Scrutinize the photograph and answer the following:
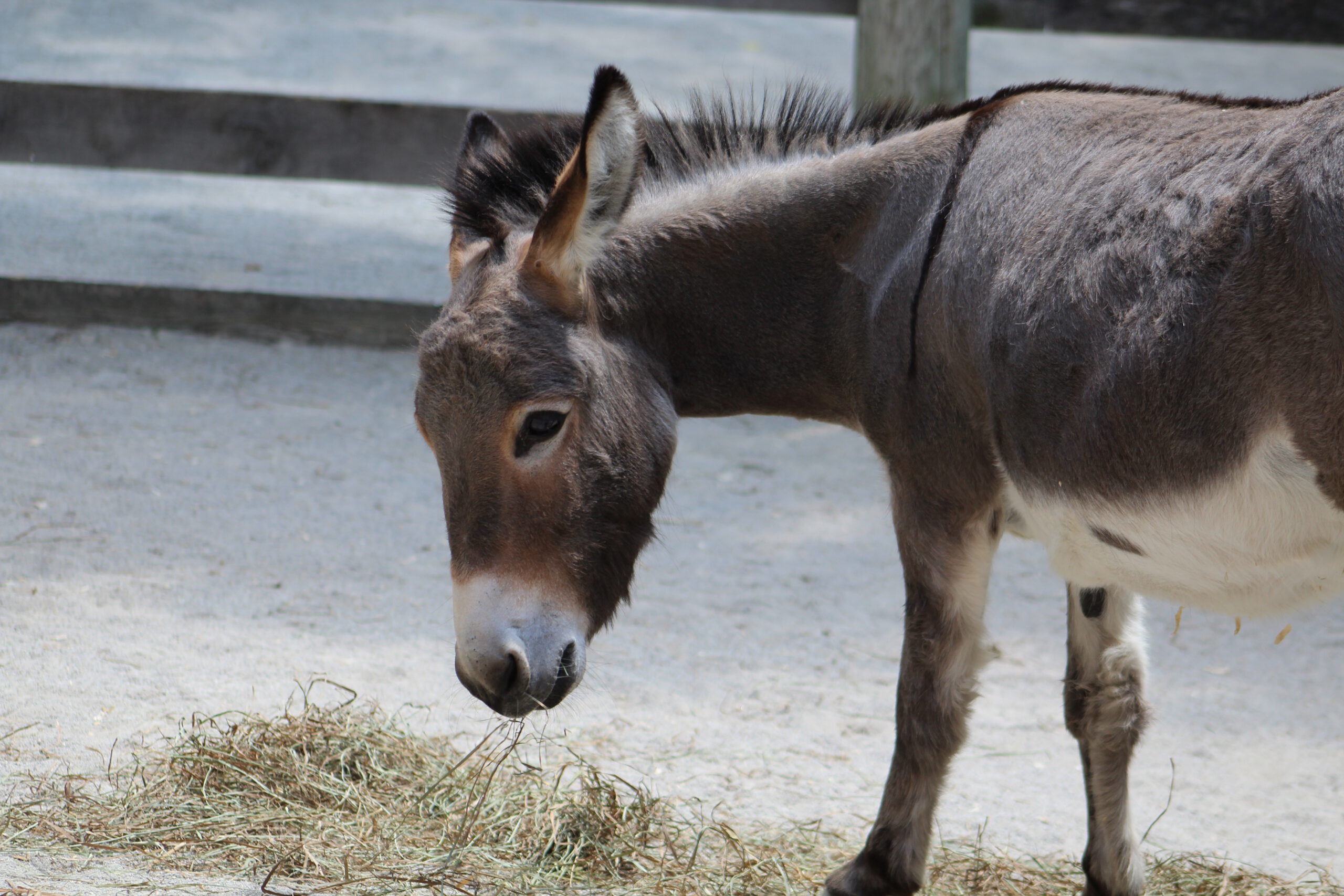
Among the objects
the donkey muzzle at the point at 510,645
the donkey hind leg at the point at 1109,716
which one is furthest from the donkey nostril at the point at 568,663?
the donkey hind leg at the point at 1109,716

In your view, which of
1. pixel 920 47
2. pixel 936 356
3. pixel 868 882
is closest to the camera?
pixel 936 356

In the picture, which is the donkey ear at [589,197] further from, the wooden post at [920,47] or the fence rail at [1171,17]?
the fence rail at [1171,17]

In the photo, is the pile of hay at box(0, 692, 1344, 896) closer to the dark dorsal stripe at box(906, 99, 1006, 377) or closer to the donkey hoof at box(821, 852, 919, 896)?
the donkey hoof at box(821, 852, 919, 896)

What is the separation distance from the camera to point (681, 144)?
8.91 ft

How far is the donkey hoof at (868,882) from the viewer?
2451mm

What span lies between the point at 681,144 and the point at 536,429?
0.81m

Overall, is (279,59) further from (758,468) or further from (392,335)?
(758,468)

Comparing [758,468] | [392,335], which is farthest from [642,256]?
[392,335]

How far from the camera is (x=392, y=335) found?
625cm

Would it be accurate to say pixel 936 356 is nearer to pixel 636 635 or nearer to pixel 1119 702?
pixel 1119 702

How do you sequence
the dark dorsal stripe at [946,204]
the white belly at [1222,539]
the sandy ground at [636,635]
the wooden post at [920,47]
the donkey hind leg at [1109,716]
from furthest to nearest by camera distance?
the wooden post at [920,47] → the sandy ground at [636,635] → the donkey hind leg at [1109,716] → the dark dorsal stripe at [946,204] → the white belly at [1222,539]

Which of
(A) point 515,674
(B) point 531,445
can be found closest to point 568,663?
(A) point 515,674

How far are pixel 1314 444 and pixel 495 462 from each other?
1.38 m

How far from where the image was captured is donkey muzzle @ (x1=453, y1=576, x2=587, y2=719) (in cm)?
222
